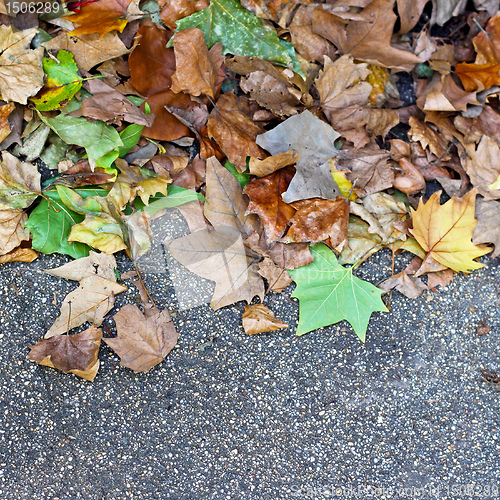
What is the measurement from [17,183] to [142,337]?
2.24 feet

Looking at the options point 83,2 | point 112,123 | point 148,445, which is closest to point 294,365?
point 148,445

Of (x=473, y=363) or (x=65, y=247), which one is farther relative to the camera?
(x=473, y=363)

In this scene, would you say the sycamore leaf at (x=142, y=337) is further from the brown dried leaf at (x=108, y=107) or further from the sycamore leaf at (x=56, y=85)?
the sycamore leaf at (x=56, y=85)

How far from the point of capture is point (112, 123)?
1.46 metres

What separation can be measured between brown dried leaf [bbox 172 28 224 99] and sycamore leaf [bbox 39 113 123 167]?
281 millimetres

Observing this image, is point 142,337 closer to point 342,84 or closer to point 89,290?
point 89,290

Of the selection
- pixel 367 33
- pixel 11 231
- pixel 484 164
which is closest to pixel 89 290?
pixel 11 231

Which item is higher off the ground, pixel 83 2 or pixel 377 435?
pixel 83 2

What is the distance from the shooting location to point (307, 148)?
1.54 metres

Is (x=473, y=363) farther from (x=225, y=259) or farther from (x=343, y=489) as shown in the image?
(x=225, y=259)

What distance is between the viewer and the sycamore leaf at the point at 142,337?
1.40m

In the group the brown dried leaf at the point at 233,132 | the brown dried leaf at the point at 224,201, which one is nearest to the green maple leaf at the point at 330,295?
the brown dried leaf at the point at 224,201

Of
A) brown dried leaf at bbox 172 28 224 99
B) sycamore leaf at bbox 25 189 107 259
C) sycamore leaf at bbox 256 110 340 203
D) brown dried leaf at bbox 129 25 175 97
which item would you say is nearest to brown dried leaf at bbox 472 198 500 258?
sycamore leaf at bbox 256 110 340 203

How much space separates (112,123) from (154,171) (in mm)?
214
